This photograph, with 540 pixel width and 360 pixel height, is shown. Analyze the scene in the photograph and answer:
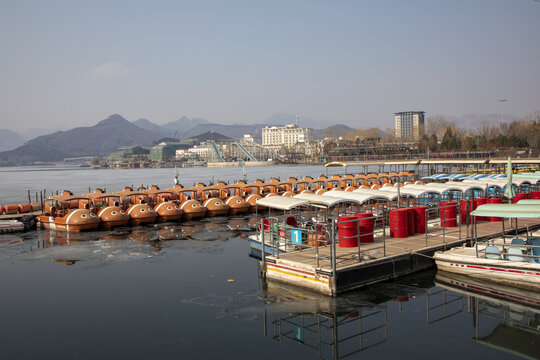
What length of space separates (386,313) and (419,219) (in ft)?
26.4

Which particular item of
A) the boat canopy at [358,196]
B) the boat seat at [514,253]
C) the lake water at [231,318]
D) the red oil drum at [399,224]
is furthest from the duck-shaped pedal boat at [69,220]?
the boat seat at [514,253]

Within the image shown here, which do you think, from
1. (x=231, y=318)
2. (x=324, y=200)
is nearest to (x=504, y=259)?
(x=324, y=200)

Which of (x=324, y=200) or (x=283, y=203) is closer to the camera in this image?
(x=283, y=203)

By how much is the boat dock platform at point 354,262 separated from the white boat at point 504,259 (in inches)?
46.3

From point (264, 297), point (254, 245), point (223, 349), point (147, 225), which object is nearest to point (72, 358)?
point (223, 349)

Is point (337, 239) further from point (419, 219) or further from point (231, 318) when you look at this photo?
point (231, 318)

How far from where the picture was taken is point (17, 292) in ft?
60.5

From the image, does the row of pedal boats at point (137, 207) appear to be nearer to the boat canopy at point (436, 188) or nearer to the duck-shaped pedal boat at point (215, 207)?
the duck-shaped pedal boat at point (215, 207)

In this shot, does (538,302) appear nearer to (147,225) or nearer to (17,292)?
(17,292)

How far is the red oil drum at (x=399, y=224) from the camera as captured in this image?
2091 cm

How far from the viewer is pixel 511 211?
16.7m

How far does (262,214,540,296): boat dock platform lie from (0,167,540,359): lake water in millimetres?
433

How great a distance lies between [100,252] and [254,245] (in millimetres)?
9024

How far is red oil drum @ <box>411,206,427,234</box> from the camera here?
21703 millimetres
